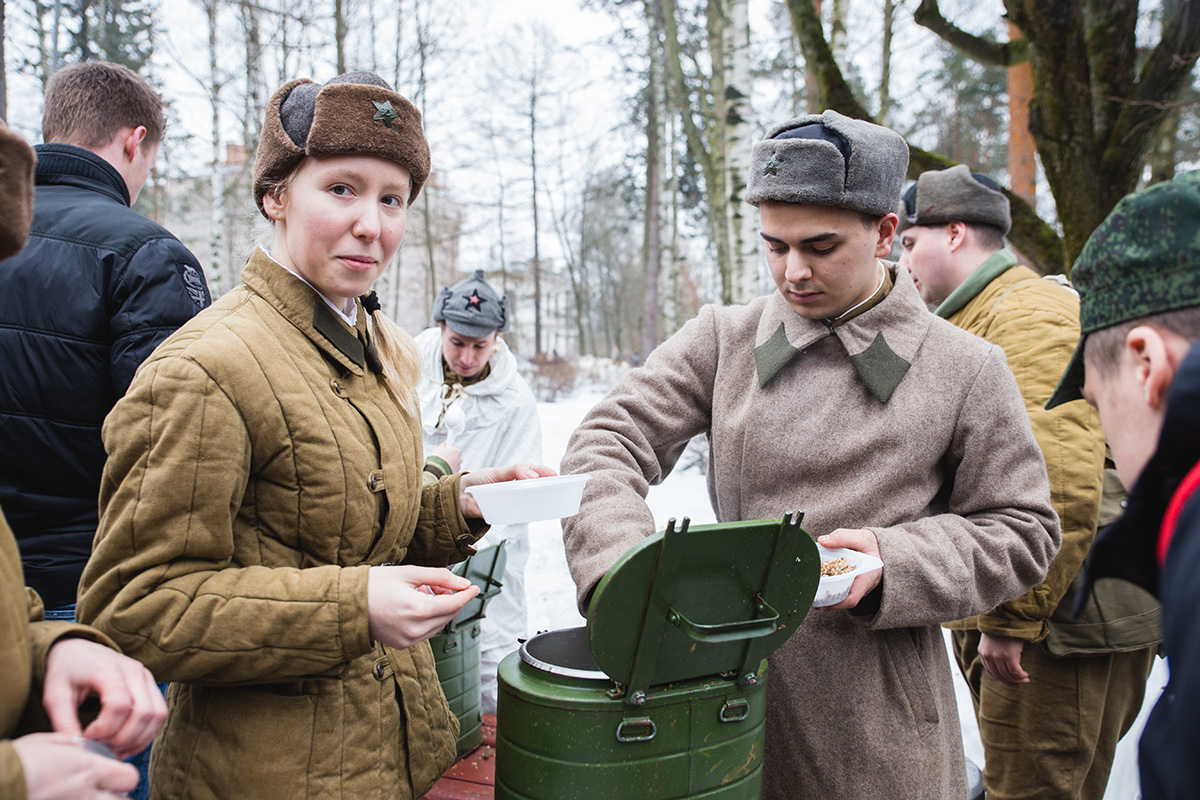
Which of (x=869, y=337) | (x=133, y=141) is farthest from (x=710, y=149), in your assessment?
(x=869, y=337)

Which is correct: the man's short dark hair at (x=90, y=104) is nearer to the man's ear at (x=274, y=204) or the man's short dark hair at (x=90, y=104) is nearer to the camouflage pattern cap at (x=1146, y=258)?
the man's ear at (x=274, y=204)

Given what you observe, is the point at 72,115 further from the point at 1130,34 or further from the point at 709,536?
the point at 1130,34

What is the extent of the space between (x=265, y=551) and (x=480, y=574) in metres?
2.02

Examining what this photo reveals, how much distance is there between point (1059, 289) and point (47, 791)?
326 cm

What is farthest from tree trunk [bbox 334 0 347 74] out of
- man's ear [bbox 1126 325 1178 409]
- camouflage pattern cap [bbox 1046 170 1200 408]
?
man's ear [bbox 1126 325 1178 409]

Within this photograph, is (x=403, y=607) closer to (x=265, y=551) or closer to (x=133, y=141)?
(x=265, y=551)

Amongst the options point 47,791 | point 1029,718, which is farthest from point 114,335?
point 1029,718

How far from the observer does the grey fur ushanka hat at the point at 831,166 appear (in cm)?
175

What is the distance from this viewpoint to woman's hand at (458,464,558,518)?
1889mm

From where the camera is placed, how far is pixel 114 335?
2207 mm

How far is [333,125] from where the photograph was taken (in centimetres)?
153

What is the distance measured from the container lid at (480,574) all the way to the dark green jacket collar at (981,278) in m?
2.13

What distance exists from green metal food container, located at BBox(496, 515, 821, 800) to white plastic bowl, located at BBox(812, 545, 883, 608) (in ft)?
0.12

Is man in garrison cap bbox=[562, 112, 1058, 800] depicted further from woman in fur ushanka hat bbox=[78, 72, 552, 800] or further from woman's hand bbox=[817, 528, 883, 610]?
woman in fur ushanka hat bbox=[78, 72, 552, 800]
